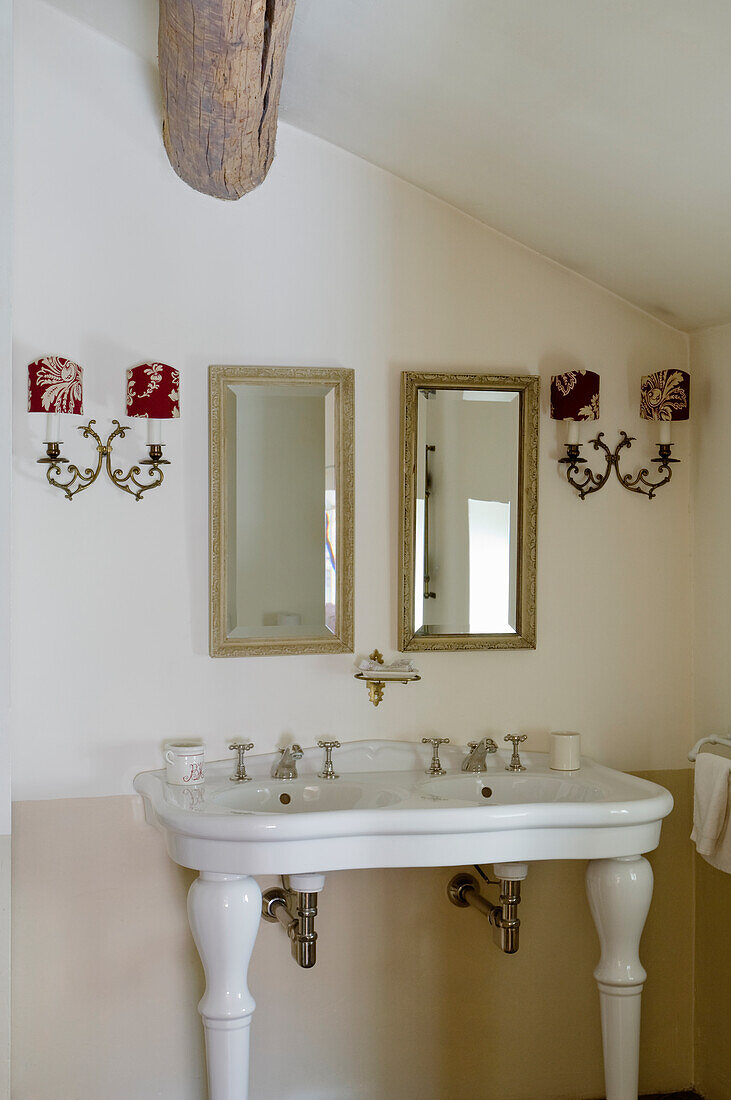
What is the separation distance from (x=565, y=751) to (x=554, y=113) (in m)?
1.41

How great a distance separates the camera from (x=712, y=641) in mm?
2553

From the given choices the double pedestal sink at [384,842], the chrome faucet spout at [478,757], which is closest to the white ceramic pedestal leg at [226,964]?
the double pedestal sink at [384,842]

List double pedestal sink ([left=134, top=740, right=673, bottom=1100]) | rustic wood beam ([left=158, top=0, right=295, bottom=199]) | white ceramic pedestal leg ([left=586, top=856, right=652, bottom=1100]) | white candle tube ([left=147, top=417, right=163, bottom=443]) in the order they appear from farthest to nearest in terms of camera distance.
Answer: white candle tube ([left=147, top=417, right=163, bottom=443]) → white ceramic pedestal leg ([left=586, top=856, right=652, bottom=1100]) → double pedestal sink ([left=134, top=740, right=673, bottom=1100]) → rustic wood beam ([left=158, top=0, right=295, bottom=199])

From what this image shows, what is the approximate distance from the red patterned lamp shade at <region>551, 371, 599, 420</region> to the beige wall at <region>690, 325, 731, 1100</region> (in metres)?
0.31

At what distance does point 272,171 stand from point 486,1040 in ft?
7.18

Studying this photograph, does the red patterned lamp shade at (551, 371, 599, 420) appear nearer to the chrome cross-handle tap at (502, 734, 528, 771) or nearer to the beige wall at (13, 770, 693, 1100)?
the chrome cross-handle tap at (502, 734, 528, 771)

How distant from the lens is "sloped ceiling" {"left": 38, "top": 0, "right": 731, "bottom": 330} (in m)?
1.63

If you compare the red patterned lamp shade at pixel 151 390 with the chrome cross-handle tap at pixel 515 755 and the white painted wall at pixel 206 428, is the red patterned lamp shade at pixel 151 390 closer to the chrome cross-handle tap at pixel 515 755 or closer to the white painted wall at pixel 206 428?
the white painted wall at pixel 206 428

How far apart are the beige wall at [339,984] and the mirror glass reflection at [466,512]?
0.66 metres

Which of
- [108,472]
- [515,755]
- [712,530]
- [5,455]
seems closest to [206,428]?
[108,472]

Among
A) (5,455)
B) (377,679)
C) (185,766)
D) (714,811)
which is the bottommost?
(714,811)

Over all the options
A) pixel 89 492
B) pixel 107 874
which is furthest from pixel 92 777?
pixel 89 492

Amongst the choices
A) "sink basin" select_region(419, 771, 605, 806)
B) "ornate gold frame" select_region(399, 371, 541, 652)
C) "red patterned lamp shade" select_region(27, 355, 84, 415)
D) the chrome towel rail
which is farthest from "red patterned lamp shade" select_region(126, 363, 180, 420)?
the chrome towel rail

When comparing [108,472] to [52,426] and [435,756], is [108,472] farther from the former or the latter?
[435,756]
